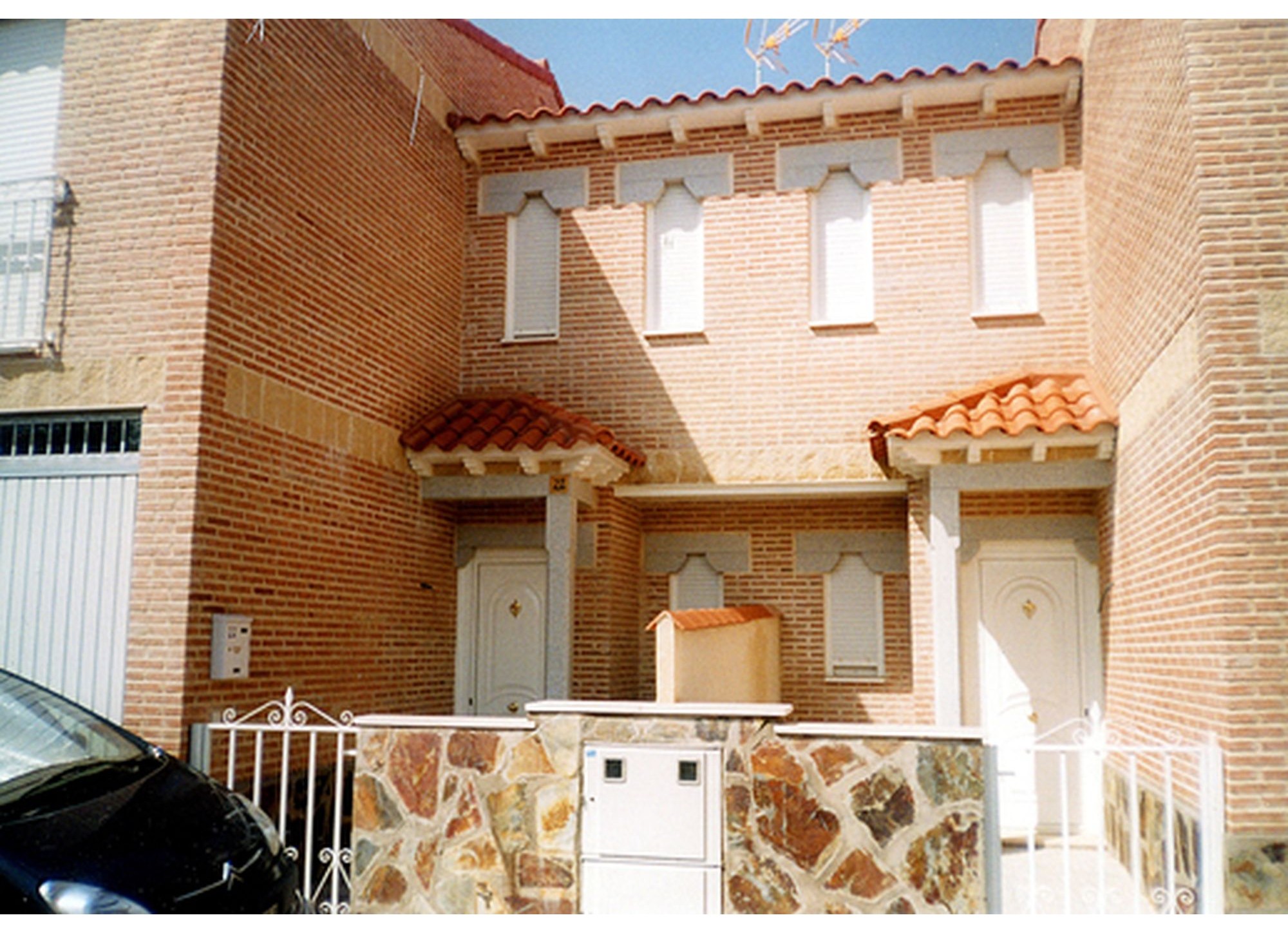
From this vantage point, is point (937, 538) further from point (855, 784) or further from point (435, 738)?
point (435, 738)

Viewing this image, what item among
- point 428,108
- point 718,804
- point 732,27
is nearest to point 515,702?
point 718,804

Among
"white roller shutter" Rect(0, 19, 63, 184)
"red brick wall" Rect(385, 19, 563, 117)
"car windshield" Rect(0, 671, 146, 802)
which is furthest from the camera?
"red brick wall" Rect(385, 19, 563, 117)

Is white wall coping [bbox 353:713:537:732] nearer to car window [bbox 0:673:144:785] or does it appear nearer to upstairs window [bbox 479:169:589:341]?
car window [bbox 0:673:144:785]

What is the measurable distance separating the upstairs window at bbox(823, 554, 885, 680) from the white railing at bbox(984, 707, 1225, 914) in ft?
5.27

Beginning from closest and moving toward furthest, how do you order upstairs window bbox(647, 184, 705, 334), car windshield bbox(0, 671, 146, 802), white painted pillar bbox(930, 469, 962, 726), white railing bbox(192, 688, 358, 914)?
car windshield bbox(0, 671, 146, 802)
white railing bbox(192, 688, 358, 914)
white painted pillar bbox(930, 469, 962, 726)
upstairs window bbox(647, 184, 705, 334)

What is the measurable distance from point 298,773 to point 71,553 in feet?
7.32

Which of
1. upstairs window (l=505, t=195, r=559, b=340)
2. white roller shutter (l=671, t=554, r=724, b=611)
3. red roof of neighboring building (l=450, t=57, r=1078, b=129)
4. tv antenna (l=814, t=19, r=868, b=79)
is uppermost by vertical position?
red roof of neighboring building (l=450, t=57, r=1078, b=129)

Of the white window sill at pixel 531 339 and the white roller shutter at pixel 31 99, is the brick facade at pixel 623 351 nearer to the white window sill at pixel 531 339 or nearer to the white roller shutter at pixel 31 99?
the white window sill at pixel 531 339

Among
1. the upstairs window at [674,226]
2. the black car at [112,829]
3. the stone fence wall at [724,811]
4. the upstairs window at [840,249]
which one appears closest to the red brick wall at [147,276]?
the black car at [112,829]

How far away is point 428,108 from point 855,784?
7896 mm

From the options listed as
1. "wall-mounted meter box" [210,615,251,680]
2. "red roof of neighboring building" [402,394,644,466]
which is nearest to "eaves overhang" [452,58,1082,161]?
"red roof of neighboring building" [402,394,644,466]

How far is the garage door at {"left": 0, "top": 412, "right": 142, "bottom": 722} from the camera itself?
7.22 metres
